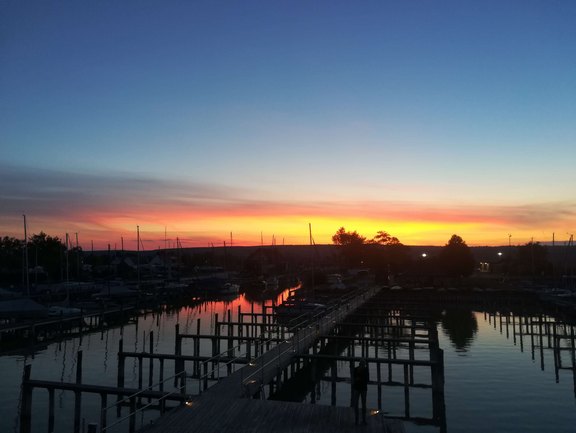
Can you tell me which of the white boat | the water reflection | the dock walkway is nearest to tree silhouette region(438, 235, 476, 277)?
the water reflection

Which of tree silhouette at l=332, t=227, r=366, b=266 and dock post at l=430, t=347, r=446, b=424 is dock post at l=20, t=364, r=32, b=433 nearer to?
dock post at l=430, t=347, r=446, b=424

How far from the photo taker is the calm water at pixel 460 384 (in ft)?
84.4

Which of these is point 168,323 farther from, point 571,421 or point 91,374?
point 571,421

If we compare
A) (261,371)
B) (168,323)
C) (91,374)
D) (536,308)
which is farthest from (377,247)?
(261,371)

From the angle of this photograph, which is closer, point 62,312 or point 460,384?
point 460,384

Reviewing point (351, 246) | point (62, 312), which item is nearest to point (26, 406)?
point (62, 312)

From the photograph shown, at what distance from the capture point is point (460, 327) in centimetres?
6031

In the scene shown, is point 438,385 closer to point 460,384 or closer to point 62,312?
point 460,384

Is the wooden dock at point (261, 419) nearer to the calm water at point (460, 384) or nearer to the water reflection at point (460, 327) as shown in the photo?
the calm water at point (460, 384)

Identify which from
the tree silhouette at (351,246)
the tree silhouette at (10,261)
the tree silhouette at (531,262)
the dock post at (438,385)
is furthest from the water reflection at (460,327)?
the tree silhouette at (10,261)

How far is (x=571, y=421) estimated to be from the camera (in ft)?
83.6

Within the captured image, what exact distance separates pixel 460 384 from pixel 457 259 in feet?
280

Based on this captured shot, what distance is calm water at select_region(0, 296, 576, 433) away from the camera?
25.7 m

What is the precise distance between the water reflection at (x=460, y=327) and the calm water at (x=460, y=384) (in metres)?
0.11
